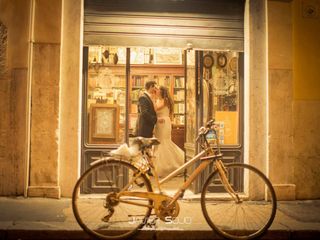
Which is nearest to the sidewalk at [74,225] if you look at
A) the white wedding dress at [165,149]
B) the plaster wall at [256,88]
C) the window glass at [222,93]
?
the plaster wall at [256,88]

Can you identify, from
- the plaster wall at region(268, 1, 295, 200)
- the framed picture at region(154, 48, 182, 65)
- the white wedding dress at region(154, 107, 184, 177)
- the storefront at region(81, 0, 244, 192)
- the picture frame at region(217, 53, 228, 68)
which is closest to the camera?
the plaster wall at region(268, 1, 295, 200)

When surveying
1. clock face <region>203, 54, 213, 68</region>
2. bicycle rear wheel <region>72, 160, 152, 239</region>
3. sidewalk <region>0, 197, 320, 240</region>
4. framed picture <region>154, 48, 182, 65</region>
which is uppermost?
framed picture <region>154, 48, 182, 65</region>

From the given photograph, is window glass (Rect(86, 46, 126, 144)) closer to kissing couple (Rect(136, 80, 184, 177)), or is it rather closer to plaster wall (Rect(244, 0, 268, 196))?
kissing couple (Rect(136, 80, 184, 177))

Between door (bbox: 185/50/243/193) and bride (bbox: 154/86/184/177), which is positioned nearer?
door (bbox: 185/50/243/193)

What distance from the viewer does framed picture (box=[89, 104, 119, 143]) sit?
7.77 meters

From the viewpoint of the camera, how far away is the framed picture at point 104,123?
7.77 m

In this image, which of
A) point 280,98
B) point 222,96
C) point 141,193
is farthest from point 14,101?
point 280,98

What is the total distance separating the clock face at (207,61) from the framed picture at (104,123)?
1.98m

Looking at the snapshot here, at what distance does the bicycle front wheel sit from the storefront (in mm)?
683

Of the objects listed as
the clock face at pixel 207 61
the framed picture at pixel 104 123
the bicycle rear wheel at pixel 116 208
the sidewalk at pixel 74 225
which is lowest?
the sidewalk at pixel 74 225

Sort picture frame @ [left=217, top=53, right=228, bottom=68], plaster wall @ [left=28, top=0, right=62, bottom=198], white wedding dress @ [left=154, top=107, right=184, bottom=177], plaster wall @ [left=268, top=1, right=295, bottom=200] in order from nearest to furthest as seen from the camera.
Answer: plaster wall @ [left=28, top=0, right=62, bottom=198], plaster wall @ [left=268, top=1, right=295, bottom=200], picture frame @ [left=217, top=53, right=228, bottom=68], white wedding dress @ [left=154, top=107, right=184, bottom=177]

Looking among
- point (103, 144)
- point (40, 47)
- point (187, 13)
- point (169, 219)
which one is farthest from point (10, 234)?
point (187, 13)

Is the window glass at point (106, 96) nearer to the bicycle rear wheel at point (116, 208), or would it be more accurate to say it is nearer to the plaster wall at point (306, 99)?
the bicycle rear wheel at point (116, 208)

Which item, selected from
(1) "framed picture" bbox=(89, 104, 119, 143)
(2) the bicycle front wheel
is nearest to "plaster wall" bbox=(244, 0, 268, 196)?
(2) the bicycle front wheel
